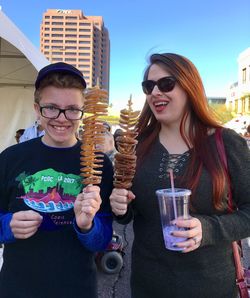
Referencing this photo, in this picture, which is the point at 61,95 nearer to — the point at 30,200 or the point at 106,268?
the point at 30,200

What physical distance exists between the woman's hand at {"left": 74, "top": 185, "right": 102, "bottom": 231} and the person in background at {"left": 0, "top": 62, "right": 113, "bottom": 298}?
0.13 metres

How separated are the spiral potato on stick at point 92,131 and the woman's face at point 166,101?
1.50 ft

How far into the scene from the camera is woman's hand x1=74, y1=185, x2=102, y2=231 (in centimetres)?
141

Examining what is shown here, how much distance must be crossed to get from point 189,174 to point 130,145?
1.41 ft

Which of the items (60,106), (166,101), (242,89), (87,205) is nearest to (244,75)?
(242,89)

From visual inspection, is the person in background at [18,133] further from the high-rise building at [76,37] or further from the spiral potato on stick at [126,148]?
the high-rise building at [76,37]

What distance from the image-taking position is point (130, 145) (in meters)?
1.55

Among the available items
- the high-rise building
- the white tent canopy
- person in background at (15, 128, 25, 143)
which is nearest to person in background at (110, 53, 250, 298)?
the white tent canopy

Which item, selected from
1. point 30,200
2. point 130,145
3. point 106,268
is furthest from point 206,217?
point 106,268

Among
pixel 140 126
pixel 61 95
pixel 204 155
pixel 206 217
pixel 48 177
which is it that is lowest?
pixel 206 217

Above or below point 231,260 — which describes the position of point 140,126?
above

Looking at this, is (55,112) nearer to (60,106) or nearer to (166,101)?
(60,106)

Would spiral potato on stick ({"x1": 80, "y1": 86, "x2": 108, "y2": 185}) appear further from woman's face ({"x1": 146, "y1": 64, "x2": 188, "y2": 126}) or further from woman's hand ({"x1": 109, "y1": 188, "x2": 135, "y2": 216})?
woman's face ({"x1": 146, "y1": 64, "x2": 188, "y2": 126})

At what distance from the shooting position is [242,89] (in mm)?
55219
